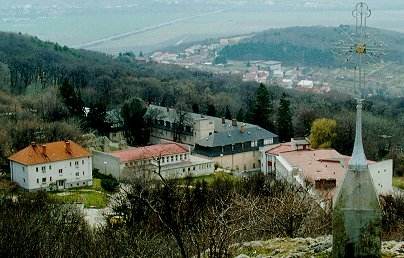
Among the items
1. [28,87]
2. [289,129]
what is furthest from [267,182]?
[28,87]

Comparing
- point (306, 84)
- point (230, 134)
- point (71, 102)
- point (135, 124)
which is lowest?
point (306, 84)

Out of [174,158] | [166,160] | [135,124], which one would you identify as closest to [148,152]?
[166,160]

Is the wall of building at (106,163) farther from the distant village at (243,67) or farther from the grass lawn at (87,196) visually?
the distant village at (243,67)

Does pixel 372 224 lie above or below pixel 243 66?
above

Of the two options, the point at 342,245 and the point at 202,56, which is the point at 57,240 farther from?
the point at 202,56

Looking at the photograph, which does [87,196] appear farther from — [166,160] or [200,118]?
[200,118]

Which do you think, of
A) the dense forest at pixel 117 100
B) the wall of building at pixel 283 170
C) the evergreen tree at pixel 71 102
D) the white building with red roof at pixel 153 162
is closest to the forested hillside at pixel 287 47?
the dense forest at pixel 117 100

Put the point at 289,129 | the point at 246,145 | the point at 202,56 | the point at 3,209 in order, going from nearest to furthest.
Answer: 1. the point at 3,209
2. the point at 246,145
3. the point at 289,129
4. the point at 202,56
